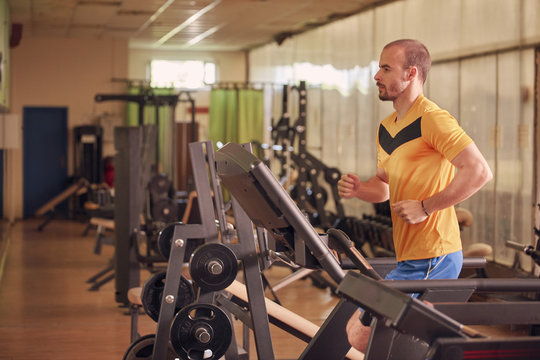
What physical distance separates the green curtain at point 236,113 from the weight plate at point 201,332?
9.97 meters

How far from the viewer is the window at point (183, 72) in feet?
45.7

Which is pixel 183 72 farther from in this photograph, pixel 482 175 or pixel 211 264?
pixel 482 175

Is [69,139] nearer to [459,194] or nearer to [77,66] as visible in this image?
[77,66]

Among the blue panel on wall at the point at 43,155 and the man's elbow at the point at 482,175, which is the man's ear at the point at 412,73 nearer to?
the man's elbow at the point at 482,175

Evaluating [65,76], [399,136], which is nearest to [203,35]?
[65,76]

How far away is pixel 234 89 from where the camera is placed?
1295 centimetres

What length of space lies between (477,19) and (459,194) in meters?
4.88

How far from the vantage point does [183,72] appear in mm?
14117

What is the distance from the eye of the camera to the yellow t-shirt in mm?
2346

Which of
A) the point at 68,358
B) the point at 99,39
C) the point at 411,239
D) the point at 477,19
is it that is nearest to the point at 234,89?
the point at 99,39

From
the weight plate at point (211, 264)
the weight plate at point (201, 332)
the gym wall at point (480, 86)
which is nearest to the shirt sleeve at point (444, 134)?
the weight plate at point (211, 264)

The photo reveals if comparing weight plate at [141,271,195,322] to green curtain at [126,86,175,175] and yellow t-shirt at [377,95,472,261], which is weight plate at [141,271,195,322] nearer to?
yellow t-shirt at [377,95,472,261]

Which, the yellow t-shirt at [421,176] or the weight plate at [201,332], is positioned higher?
the yellow t-shirt at [421,176]

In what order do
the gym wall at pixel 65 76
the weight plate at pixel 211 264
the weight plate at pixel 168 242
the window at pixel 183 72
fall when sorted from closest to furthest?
the weight plate at pixel 211 264, the weight plate at pixel 168 242, the gym wall at pixel 65 76, the window at pixel 183 72
